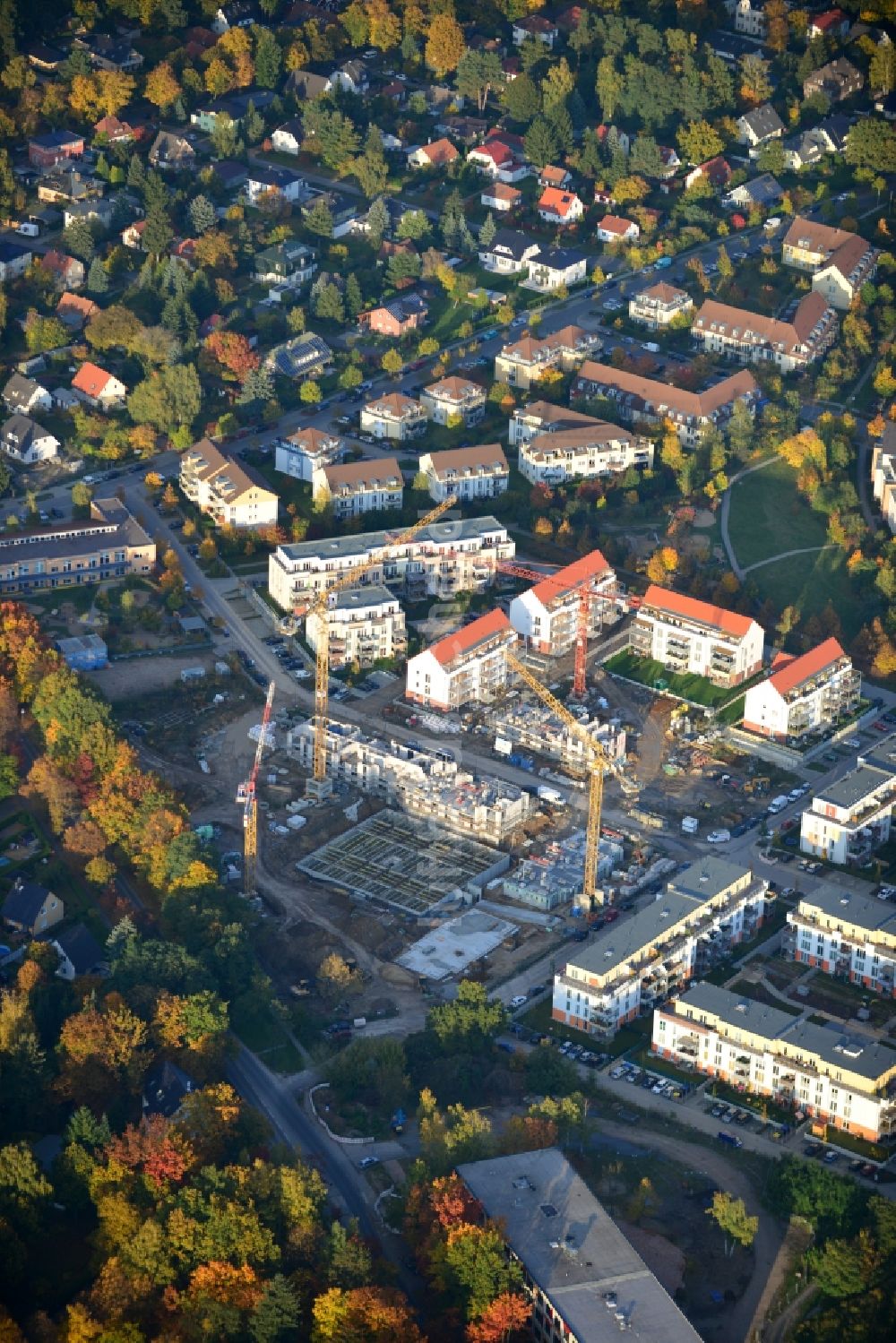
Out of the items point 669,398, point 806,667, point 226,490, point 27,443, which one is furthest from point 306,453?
point 806,667

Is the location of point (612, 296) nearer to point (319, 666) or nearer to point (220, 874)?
point (319, 666)

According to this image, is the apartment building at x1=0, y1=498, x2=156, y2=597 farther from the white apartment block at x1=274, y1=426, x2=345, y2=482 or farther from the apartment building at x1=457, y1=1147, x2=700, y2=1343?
the apartment building at x1=457, y1=1147, x2=700, y2=1343

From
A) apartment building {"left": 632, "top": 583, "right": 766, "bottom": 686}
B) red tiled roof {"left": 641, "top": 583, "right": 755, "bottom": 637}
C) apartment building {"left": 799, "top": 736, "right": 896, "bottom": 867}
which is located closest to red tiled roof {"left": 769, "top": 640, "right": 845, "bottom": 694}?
apartment building {"left": 632, "top": 583, "right": 766, "bottom": 686}

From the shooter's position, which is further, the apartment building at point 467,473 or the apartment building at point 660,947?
the apartment building at point 467,473

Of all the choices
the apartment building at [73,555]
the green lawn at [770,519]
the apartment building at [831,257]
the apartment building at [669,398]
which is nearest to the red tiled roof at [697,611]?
the green lawn at [770,519]

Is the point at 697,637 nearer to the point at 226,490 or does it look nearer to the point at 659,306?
the point at 226,490

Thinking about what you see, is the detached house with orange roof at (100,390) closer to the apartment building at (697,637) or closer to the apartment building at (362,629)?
the apartment building at (362,629)
